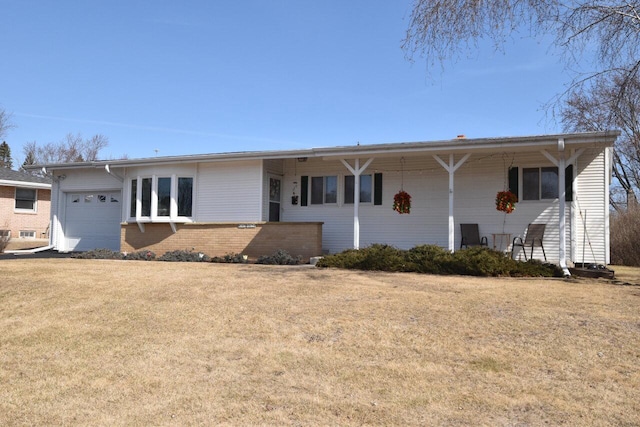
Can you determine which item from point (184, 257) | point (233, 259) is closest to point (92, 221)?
point (184, 257)

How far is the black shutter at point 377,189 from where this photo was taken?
14.5 meters

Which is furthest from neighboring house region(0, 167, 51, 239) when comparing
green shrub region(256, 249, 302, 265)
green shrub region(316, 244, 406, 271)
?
green shrub region(316, 244, 406, 271)

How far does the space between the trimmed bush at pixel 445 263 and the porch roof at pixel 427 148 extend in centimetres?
255

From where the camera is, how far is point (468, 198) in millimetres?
13531

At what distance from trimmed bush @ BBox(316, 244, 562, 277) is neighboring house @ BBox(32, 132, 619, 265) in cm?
119

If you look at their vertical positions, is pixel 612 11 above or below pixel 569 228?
above

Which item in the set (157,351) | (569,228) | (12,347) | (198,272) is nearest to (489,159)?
(569,228)

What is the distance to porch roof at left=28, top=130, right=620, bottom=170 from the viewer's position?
1097 centimetres

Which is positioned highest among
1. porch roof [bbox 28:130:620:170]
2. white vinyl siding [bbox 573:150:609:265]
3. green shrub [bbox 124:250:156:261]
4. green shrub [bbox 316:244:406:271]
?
porch roof [bbox 28:130:620:170]

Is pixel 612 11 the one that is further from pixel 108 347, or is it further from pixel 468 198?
pixel 108 347

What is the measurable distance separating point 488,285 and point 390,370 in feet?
14.6

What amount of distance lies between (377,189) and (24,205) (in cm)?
1818

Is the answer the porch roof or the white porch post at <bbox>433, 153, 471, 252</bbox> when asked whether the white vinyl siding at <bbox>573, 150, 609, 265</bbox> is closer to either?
the porch roof

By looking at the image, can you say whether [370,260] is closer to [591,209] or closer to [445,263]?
[445,263]
